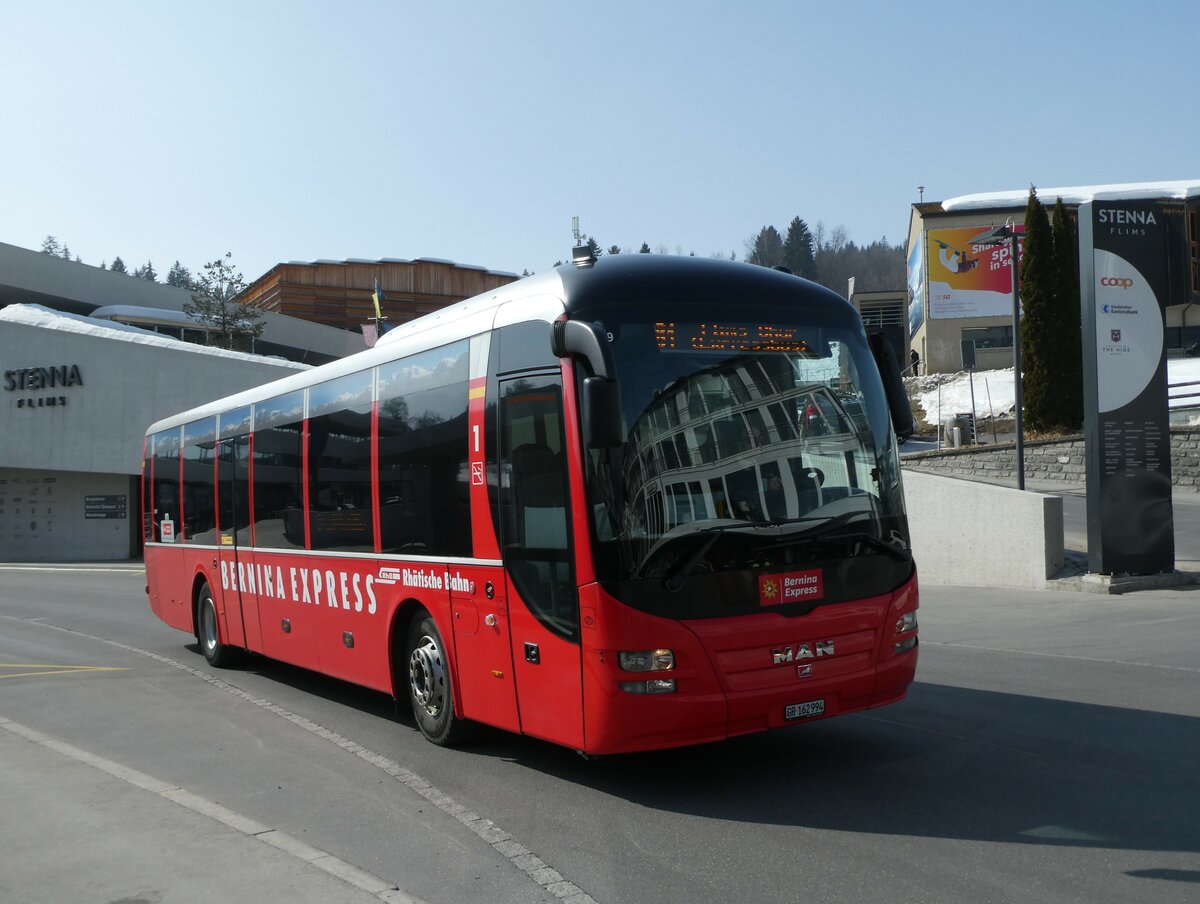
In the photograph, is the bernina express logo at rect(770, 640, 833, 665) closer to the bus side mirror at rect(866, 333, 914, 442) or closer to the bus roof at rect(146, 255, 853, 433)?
the bus side mirror at rect(866, 333, 914, 442)

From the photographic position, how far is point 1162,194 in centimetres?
5350

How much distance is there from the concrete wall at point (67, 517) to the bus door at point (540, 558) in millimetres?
41074

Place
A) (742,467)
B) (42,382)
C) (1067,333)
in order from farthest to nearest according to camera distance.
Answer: (42,382) < (1067,333) < (742,467)

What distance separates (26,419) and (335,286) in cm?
2069

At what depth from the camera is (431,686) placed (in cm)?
806

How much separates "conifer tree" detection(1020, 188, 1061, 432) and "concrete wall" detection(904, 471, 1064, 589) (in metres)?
13.8

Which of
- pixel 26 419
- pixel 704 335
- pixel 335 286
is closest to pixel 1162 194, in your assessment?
pixel 335 286

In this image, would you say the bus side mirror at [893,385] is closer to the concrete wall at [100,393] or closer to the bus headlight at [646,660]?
the bus headlight at [646,660]

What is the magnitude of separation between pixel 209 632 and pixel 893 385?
9312 mm

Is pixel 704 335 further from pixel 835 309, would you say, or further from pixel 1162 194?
pixel 1162 194

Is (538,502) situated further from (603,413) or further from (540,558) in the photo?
(603,413)

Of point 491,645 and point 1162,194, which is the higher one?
point 1162,194

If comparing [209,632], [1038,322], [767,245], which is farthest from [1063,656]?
[767,245]

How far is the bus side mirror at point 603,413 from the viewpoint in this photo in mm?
5902
